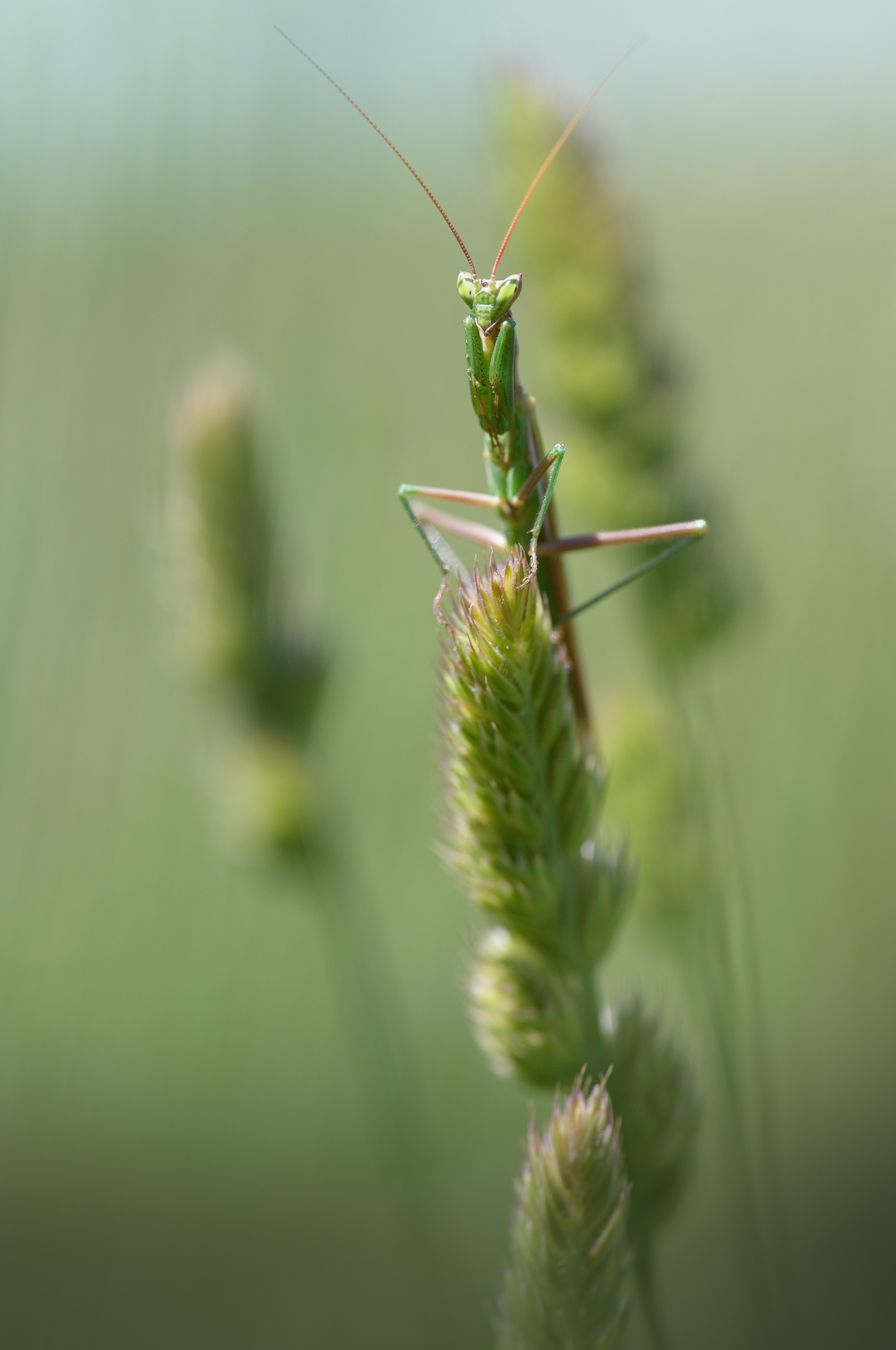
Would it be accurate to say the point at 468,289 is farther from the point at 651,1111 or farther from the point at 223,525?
the point at 651,1111

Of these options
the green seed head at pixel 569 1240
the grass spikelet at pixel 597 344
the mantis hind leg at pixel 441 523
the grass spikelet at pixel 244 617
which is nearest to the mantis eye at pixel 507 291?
the mantis hind leg at pixel 441 523

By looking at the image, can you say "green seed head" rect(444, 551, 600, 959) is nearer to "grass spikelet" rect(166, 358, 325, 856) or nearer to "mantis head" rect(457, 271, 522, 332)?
"mantis head" rect(457, 271, 522, 332)

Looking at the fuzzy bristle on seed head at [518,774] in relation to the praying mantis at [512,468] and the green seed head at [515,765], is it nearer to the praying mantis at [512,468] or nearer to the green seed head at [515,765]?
the green seed head at [515,765]

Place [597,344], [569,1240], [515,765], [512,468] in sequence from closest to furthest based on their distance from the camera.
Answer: [569,1240]
[515,765]
[512,468]
[597,344]

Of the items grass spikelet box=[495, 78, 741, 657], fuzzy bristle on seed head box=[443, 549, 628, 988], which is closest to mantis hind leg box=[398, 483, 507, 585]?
grass spikelet box=[495, 78, 741, 657]

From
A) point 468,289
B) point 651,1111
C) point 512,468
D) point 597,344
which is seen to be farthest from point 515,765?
point 597,344
